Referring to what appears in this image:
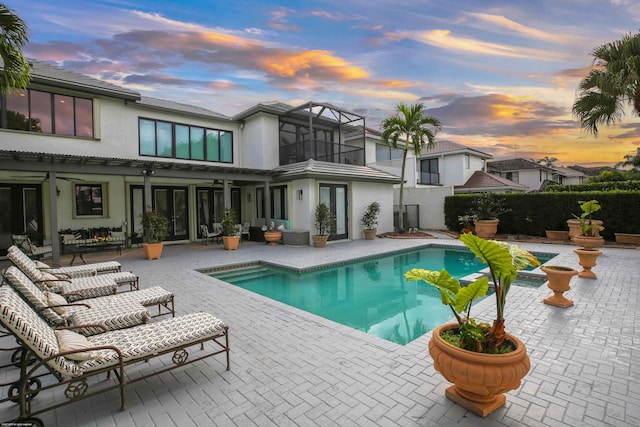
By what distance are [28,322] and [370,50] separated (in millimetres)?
13465

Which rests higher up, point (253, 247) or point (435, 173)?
point (435, 173)

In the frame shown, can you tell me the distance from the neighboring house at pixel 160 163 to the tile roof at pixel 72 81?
39 millimetres

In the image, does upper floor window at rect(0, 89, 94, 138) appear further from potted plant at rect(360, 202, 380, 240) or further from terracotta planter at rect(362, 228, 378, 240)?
terracotta planter at rect(362, 228, 378, 240)

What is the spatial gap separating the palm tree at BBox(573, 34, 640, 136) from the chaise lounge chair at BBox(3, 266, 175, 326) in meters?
13.6

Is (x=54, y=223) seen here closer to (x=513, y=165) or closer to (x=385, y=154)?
(x=385, y=154)

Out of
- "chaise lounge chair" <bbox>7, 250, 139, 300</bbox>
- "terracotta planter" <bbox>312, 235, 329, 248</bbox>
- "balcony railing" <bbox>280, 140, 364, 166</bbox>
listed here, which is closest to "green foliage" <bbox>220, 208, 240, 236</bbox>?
"terracotta planter" <bbox>312, 235, 329, 248</bbox>

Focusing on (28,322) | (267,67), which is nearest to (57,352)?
(28,322)

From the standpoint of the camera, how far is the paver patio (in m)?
2.72

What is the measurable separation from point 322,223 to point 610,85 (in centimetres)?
1080

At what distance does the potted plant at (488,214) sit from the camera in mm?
15391

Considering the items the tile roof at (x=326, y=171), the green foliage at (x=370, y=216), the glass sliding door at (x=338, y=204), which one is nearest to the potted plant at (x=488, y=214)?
the tile roof at (x=326, y=171)

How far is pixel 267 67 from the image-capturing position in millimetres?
13312

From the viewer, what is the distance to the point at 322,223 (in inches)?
554

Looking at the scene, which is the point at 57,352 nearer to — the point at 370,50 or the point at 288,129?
the point at 370,50
